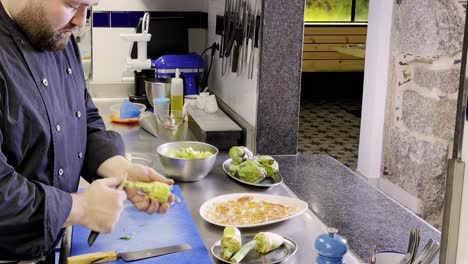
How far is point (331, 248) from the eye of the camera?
4.22 feet

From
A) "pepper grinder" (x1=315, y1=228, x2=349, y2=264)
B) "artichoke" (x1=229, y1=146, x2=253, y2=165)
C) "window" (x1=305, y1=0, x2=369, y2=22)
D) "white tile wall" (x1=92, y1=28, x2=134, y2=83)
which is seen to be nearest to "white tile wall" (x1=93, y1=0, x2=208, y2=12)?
"white tile wall" (x1=92, y1=28, x2=134, y2=83)

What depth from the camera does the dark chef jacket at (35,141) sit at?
4.39ft

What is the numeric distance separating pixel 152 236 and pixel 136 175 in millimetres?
192

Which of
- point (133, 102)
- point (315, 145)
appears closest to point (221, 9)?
point (133, 102)

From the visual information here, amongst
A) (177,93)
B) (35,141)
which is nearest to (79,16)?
(35,141)

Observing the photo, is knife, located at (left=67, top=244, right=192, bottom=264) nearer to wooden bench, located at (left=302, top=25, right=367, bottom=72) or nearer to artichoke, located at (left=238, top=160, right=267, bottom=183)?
artichoke, located at (left=238, top=160, right=267, bottom=183)

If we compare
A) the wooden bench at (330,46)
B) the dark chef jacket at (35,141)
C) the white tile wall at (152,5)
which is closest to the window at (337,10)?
the wooden bench at (330,46)

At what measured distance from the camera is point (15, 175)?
135 cm

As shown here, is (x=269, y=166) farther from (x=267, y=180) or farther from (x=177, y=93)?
(x=177, y=93)

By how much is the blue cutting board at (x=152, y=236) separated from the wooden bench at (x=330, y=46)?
7034 millimetres

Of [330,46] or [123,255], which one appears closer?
[123,255]

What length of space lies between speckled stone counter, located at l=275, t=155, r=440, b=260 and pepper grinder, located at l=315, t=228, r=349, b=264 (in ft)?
0.81

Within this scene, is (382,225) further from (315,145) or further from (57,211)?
(315,145)

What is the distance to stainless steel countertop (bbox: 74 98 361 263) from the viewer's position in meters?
1.62
